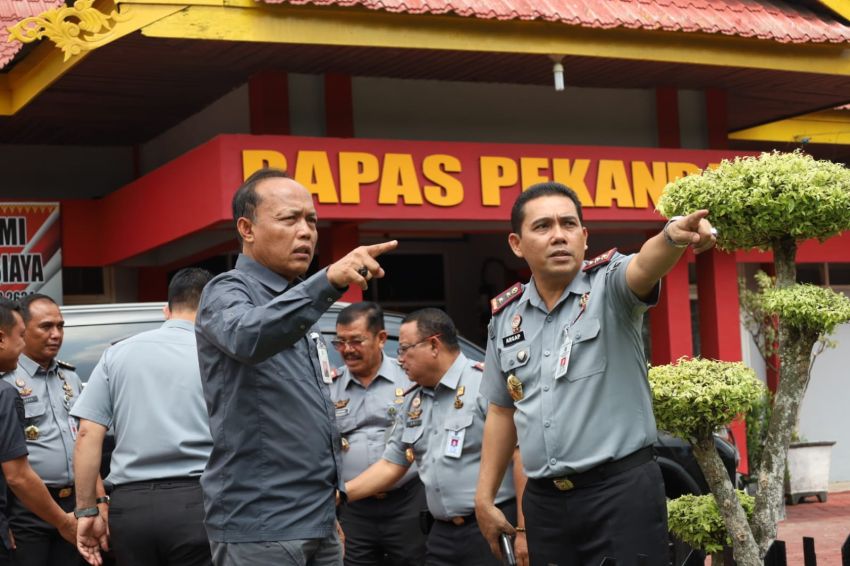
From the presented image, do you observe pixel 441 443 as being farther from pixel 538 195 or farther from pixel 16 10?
pixel 16 10

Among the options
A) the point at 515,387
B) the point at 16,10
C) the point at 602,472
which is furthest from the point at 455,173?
the point at 602,472

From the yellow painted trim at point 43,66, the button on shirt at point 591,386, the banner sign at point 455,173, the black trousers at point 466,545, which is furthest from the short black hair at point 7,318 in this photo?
the banner sign at point 455,173

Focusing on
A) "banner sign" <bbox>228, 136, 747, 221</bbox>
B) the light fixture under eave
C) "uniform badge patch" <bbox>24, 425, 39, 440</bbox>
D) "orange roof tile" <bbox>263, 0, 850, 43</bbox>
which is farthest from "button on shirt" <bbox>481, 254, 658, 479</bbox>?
the light fixture under eave

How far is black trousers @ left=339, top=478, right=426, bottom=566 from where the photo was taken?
6734mm

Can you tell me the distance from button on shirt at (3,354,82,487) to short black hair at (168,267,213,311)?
980 mm

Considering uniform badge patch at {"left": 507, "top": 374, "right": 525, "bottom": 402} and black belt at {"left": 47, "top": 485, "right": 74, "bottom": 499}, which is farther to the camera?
black belt at {"left": 47, "top": 485, "right": 74, "bottom": 499}

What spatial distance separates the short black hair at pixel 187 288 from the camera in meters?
6.13

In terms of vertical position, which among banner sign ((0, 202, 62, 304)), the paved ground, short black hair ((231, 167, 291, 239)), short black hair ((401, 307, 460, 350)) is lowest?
the paved ground

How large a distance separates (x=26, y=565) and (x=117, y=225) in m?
7.04

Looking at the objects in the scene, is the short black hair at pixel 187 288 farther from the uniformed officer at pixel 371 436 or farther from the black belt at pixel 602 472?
the black belt at pixel 602 472

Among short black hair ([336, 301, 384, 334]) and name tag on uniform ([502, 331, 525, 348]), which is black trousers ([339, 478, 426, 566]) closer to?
short black hair ([336, 301, 384, 334])

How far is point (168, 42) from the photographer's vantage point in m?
10.1

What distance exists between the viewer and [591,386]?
4336 mm

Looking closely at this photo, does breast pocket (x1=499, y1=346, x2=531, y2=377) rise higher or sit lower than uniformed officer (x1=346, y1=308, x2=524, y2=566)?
higher
